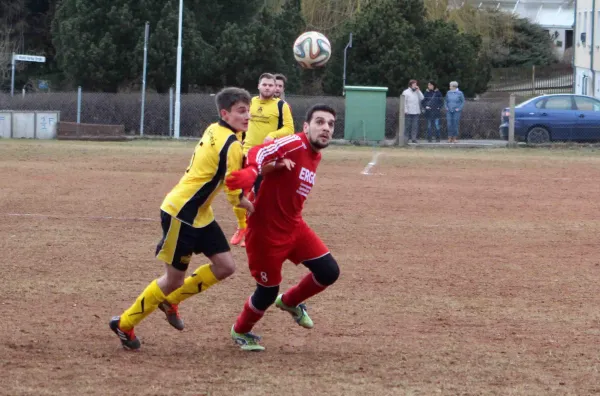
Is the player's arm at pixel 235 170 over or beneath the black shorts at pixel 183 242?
over

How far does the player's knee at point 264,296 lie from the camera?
675 centimetres

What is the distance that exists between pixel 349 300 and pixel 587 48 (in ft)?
147

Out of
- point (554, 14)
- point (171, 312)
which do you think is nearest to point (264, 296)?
point (171, 312)

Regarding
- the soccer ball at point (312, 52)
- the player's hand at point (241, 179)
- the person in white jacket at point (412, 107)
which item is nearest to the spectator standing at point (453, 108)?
the person in white jacket at point (412, 107)

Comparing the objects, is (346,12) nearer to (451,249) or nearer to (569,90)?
(569,90)

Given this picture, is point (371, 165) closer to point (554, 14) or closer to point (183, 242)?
point (183, 242)

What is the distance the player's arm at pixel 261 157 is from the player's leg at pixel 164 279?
0.58 metres

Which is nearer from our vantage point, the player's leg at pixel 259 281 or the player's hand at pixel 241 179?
the player's hand at pixel 241 179

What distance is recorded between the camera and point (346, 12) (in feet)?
149

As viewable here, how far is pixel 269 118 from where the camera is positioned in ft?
39.6

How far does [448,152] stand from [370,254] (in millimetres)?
16230

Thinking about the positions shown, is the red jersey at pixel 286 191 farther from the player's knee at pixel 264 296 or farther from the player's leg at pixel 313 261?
the player's knee at pixel 264 296

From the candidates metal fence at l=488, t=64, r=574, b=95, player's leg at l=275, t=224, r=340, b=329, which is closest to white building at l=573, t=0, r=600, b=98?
→ metal fence at l=488, t=64, r=574, b=95

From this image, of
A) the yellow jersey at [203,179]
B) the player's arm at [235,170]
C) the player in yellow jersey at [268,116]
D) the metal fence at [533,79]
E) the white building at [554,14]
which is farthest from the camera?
→ the white building at [554,14]
